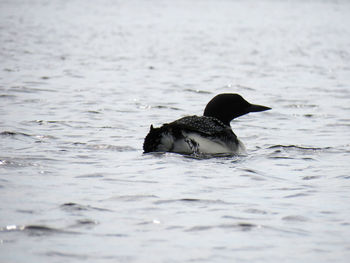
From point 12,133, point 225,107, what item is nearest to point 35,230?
point 12,133

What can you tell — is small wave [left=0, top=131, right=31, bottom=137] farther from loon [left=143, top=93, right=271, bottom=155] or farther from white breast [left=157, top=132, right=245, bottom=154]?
white breast [left=157, top=132, right=245, bottom=154]

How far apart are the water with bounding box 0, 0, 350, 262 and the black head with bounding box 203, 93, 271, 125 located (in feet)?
1.62

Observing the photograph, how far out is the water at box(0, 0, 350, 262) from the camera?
17.8 ft

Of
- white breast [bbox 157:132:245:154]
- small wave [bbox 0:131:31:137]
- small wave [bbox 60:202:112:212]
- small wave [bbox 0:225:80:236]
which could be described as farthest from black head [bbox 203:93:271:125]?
small wave [bbox 0:225:80:236]

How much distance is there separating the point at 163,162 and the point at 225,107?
1825 millimetres

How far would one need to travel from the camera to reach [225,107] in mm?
9656

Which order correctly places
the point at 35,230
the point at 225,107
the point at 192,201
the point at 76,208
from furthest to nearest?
the point at 225,107 → the point at 192,201 → the point at 76,208 → the point at 35,230

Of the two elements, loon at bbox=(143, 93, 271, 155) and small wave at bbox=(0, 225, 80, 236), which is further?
loon at bbox=(143, 93, 271, 155)

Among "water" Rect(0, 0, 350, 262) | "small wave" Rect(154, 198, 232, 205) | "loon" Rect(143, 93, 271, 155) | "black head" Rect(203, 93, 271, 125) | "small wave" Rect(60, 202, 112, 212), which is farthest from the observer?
"black head" Rect(203, 93, 271, 125)

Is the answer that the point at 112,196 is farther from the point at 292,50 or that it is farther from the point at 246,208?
the point at 292,50

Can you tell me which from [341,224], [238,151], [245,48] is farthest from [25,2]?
[341,224]

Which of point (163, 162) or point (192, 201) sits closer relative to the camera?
point (192, 201)

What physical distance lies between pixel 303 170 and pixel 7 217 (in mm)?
3428

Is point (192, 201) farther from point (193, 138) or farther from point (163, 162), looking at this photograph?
point (193, 138)
